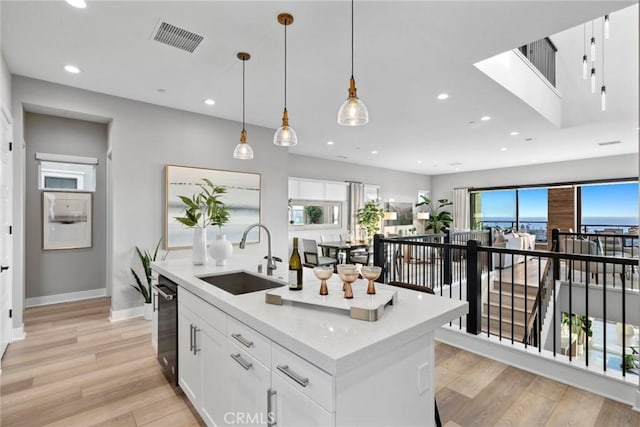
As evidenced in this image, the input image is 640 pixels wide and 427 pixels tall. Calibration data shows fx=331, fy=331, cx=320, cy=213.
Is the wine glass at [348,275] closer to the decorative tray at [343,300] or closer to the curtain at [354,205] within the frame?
the decorative tray at [343,300]

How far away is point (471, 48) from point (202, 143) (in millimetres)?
3576

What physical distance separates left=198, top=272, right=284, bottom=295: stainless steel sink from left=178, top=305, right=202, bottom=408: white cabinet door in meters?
0.29

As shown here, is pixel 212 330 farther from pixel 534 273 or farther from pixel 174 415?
pixel 534 273

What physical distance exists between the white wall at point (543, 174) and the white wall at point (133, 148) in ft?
27.4

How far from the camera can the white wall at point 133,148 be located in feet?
12.3

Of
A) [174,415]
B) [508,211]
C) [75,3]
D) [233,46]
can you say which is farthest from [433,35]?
[508,211]

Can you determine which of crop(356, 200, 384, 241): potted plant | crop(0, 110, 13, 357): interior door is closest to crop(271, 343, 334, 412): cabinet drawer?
crop(0, 110, 13, 357): interior door

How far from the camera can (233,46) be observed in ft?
9.71

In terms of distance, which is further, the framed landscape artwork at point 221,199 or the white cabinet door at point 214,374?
the framed landscape artwork at point 221,199

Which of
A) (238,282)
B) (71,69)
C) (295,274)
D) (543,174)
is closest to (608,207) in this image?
(543,174)

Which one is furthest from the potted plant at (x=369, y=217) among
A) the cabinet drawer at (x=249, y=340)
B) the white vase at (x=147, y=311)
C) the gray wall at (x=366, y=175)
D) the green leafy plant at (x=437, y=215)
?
the cabinet drawer at (x=249, y=340)

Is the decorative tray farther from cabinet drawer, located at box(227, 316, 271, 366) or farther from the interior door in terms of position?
the interior door

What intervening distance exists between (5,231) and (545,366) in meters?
5.03

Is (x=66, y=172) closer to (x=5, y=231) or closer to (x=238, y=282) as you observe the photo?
(x=5, y=231)
